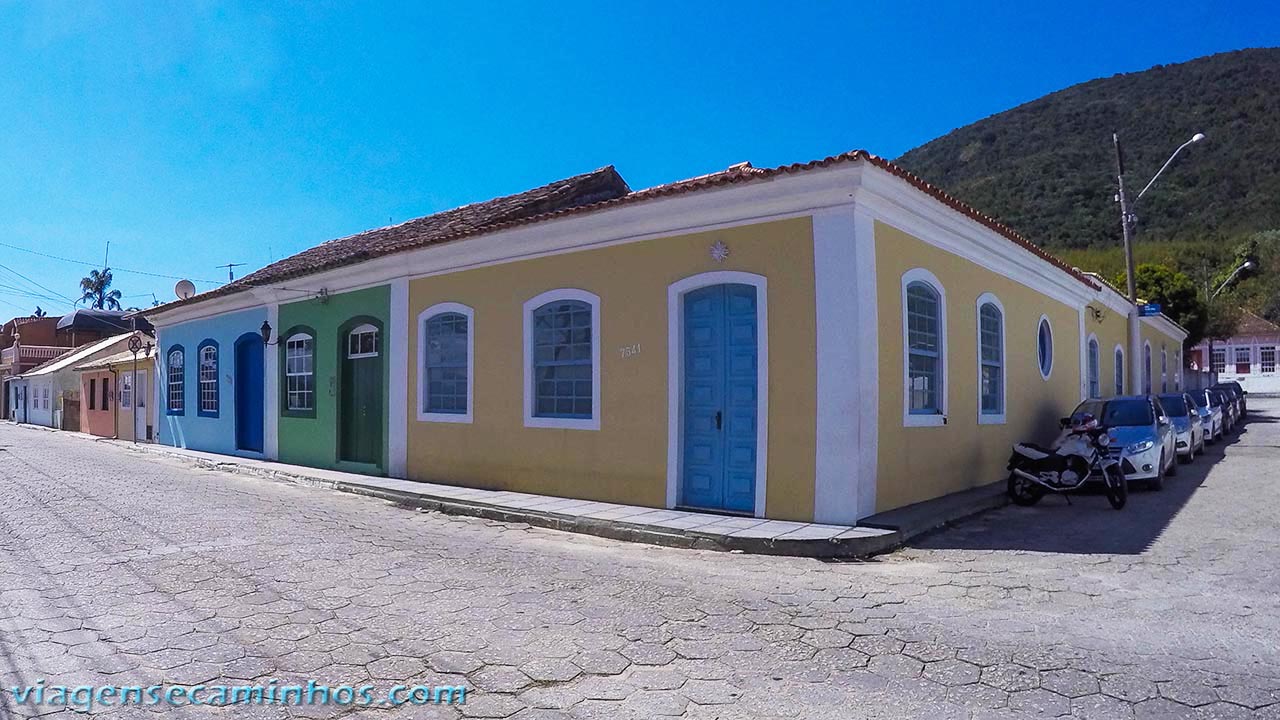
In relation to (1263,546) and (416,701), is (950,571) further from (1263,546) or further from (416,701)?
(416,701)

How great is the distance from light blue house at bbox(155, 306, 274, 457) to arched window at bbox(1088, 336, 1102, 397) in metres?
17.6

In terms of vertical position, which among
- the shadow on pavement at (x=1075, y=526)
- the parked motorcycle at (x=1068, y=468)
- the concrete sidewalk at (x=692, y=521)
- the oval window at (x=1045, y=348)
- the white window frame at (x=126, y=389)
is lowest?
the shadow on pavement at (x=1075, y=526)

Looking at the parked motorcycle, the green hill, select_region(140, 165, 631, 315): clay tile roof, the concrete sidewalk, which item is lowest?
the concrete sidewalk

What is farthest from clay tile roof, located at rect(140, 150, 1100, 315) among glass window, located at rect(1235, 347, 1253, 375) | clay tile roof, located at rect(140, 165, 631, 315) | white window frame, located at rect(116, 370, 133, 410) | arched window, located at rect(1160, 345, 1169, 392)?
glass window, located at rect(1235, 347, 1253, 375)

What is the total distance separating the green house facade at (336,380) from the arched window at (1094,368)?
14.9m

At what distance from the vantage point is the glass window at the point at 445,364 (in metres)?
12.0

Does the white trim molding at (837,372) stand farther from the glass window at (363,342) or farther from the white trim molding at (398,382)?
the glass window at (363,342)

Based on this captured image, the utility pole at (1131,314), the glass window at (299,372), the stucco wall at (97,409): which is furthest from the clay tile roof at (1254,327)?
the stucco wall at (97,409)

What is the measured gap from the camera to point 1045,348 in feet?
47.1

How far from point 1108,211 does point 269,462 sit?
71.7 metres

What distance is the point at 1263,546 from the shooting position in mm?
7316

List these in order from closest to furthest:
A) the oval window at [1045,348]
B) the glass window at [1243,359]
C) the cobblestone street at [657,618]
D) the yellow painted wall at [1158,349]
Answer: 1. the cobblestone street at [657,618]
2. the oval window at [1045,348]
3. the yellow painted wall at [1158,349]
4. the glass window at [1243,359]

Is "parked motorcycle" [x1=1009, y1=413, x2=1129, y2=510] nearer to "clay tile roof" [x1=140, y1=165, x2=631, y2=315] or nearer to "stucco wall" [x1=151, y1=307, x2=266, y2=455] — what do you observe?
"clay tile roof" [x1=140, y1=165, x2=631, y2=315]

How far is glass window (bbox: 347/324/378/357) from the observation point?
44.7 feet
